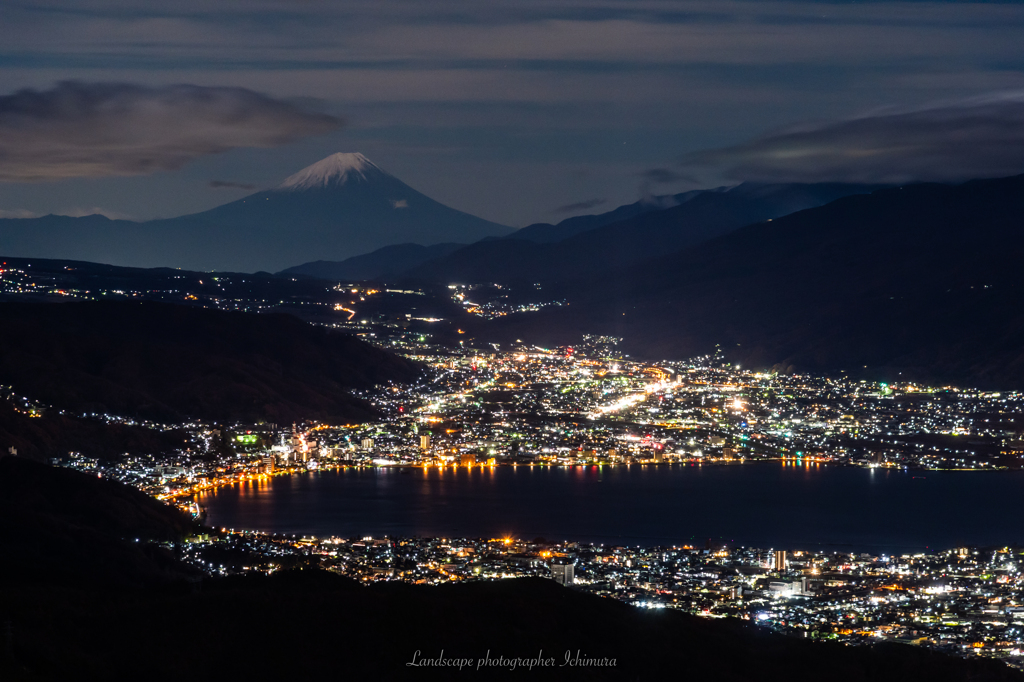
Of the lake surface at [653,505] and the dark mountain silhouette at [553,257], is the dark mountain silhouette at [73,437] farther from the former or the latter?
the dark mountain silhouette at [553,257]

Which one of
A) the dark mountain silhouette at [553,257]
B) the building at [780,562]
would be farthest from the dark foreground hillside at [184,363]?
the dark mountain silhouette at [553,257]

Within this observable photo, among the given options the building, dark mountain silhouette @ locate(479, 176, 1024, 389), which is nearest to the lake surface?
the building

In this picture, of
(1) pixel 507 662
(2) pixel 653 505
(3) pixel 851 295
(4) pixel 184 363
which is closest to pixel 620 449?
(2) pixel 653 505

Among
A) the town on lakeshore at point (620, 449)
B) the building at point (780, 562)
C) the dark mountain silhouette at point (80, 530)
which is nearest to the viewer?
the dark mountain silhouette at point (80, 530)

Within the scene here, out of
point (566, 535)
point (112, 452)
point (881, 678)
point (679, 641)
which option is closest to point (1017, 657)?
point (881, 678)

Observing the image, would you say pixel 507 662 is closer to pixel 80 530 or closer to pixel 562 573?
pixel 562 573

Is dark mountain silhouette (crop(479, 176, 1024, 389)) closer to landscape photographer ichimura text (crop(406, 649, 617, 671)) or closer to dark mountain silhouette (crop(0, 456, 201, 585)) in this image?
dark mountain silhouette (crop(0, 456, 201, 585))
